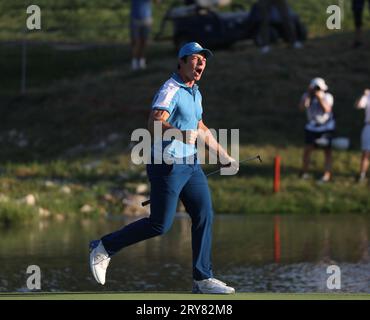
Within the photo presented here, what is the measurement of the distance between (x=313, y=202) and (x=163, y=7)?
20.4 m

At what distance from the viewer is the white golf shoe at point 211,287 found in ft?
36.2

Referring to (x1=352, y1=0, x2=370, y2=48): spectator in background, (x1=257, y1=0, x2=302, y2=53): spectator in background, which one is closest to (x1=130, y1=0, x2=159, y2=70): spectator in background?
(x1=257, y1=0, x2=302, y2=53): spectator in background

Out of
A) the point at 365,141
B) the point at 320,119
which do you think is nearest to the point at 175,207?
the point at 365,141

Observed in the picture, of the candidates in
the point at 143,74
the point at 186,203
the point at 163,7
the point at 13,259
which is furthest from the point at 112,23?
the point at 186,203

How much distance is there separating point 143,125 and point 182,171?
14.5m

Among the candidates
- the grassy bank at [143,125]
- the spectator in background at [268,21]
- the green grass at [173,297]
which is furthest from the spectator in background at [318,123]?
the green grass at [173,297]

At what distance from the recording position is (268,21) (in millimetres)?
29922

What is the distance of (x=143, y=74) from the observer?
93.3 ft

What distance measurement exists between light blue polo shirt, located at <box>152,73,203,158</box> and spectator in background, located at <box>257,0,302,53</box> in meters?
18.6

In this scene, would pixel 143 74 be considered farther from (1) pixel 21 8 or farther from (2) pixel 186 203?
(2) pixel 186 203

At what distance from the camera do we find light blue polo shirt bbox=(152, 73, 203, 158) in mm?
10773

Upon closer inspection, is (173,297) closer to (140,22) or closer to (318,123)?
(318,123)

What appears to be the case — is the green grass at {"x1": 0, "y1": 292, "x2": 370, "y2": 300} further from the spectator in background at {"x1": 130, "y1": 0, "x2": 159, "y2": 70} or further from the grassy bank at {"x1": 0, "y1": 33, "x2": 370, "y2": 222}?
the spectator in background at {"x1": 130, "y1": 0, "x2": 159, "y2": 70}

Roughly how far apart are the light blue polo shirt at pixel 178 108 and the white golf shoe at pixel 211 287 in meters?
1.05
